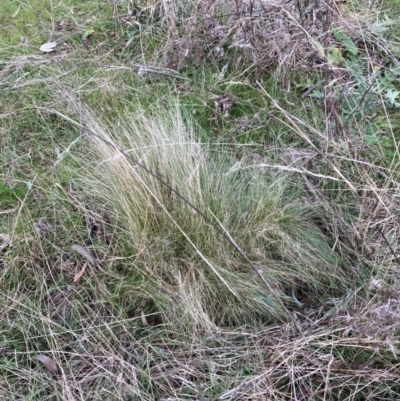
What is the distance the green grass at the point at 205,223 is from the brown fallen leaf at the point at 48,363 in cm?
2

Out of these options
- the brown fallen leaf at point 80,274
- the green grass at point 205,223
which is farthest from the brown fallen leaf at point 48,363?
the brown fallen leaf at point 80,274

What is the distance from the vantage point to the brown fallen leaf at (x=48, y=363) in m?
1.79

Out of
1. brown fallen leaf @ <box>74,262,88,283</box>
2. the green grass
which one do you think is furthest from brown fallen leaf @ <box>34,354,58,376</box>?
brown fallen leaf @ <box>74,262,88,283</box>

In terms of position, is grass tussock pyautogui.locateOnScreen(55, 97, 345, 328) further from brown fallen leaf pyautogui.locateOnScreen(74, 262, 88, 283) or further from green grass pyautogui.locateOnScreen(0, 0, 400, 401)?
brown fallen leaf pyautogui.locateOnScreen(74, 262, 88, 283)

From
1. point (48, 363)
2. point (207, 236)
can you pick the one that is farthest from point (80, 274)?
point (207, 236)

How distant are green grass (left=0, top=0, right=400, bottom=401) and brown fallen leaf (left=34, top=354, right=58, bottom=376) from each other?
19mm

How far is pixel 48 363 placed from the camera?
180 cm

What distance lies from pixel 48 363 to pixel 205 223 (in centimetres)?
78

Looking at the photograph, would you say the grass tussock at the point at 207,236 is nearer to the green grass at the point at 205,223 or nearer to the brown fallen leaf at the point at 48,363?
the green grass at the point at 205,223

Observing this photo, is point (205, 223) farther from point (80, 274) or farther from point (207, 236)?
point (80, 274)

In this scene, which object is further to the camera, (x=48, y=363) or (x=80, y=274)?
(x=80, y=274)

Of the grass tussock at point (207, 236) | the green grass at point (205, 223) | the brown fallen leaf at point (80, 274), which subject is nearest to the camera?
the green grass at point (205, 223)

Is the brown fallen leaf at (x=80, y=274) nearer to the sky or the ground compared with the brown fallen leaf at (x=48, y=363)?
nearer to the sky

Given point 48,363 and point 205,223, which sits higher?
point 205,223
